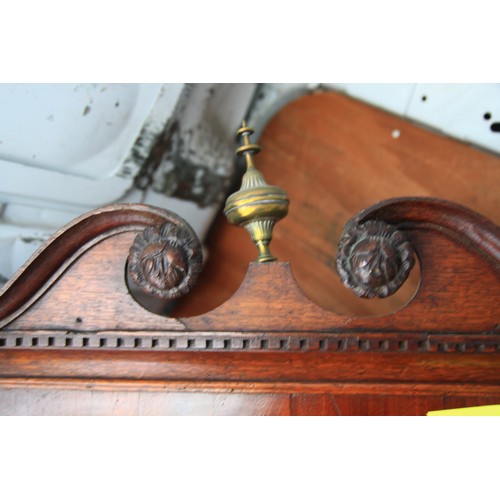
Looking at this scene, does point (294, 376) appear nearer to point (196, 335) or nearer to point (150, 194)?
point (196, 335)

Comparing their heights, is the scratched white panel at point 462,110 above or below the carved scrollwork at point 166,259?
above

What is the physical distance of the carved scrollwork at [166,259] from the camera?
2.19ft

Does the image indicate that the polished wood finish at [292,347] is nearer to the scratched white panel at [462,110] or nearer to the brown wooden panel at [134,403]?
the brown wooden panel at [134,403]

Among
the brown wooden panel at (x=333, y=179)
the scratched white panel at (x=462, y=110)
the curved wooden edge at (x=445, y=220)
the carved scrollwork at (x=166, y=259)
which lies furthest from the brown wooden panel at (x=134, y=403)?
the scratched white panel at (x=462, y=110)

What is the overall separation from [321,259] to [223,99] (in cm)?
35

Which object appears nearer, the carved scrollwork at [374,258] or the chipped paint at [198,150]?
the carved scrollwork at [374,258]

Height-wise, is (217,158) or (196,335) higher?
(217,158)

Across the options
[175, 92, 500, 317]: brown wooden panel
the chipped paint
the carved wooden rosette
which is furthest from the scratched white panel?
the carved wooden rosette

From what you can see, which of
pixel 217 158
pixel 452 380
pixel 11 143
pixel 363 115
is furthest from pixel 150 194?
pixel 452 380

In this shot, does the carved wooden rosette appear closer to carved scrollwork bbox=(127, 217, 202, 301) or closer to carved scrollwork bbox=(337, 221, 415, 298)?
carved scrollwork bbox=(127, 217, 202, 301)

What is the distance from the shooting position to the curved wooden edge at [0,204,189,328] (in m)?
0.70

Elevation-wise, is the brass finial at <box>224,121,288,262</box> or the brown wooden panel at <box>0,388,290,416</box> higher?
the brass finial at <box>224,121,288,262</box>

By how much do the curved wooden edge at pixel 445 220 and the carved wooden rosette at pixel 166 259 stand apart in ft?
0.59

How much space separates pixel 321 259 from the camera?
Result: 3.73 ft
